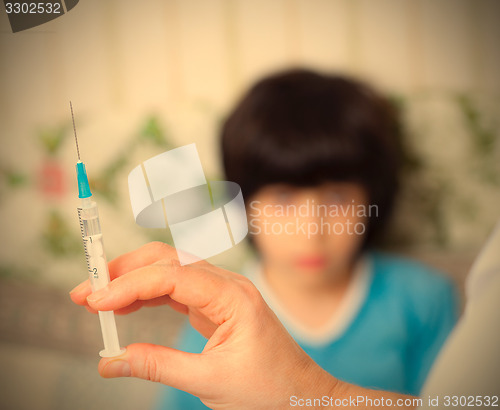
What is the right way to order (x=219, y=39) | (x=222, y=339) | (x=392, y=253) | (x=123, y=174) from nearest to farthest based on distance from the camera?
(x=222, y=339), (x=123, y=174), (x=219, y=39), (x=392, y=253)

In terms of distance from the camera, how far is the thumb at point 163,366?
33cm

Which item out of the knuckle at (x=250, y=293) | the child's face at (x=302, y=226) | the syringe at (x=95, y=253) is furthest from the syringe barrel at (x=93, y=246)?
the child's face at (x=302, y=226)

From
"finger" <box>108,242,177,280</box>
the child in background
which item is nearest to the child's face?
the child in background

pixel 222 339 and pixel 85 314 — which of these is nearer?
pixel 222 339

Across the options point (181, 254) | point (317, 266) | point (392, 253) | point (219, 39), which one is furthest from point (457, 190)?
point (181, 254)

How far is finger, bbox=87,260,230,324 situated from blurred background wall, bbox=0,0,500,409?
136 millimetres

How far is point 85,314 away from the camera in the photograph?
75 centimetres

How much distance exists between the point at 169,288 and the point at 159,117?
43 centimetres

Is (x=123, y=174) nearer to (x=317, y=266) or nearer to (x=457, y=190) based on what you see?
(x=317, y=266)

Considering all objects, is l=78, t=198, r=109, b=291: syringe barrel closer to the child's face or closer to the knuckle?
the knuckle

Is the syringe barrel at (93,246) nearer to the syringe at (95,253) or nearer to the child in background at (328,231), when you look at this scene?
the syringe at (95,253)

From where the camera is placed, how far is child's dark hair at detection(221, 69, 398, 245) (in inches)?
24.7

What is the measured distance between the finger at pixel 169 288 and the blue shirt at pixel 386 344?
275 millimetres

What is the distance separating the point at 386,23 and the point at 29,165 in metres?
0.55
